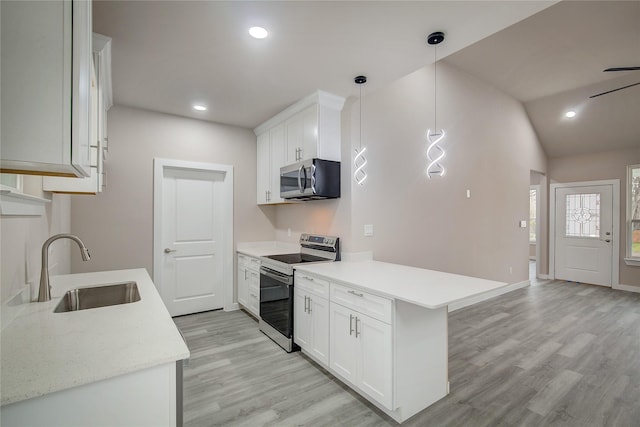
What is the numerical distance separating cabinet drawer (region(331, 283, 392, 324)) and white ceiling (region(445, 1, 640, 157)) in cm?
362

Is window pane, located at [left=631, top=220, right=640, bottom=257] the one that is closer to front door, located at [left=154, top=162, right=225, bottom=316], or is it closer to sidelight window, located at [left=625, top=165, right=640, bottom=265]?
sidelight window, located at [left=625, top=165, right=640, bottom=265]

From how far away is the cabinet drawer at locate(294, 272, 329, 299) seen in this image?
2496 millimetres

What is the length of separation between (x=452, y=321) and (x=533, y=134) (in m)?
4.51

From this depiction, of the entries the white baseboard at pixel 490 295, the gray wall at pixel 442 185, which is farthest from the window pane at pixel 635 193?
the white baseboard at pixel 490 295

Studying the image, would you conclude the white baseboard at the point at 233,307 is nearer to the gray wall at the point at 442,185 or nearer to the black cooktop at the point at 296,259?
the gray wall at the point at 442,185

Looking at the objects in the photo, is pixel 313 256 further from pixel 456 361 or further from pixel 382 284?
pixel 456 361

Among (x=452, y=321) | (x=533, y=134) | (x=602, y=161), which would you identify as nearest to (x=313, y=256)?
(x=452, y=321)

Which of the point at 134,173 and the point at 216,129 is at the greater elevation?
the point at 216,129

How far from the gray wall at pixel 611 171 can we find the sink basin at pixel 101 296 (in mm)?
7682

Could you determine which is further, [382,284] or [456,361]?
[456,361]

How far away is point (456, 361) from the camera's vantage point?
2.80 m

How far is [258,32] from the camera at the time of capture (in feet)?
6.83

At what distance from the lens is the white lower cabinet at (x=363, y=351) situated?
75.9 inches

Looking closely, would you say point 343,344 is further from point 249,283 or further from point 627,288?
point 627,288
